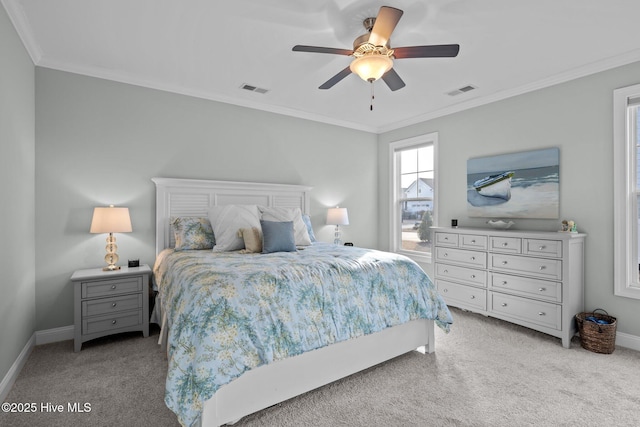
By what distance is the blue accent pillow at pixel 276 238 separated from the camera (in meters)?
3.03

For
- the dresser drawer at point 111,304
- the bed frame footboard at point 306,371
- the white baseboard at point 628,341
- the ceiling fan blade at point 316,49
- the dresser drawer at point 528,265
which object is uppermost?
the ceiling fan blade at point 316,49

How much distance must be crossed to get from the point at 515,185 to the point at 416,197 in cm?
149

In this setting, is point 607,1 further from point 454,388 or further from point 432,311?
point 454,388

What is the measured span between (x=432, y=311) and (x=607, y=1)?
2514 mm

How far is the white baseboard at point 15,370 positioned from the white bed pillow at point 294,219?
223 cm

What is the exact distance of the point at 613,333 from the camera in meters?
2.76

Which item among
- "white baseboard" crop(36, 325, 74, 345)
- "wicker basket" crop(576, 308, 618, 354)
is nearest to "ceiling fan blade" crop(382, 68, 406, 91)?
"wicker basket" crop(576, 308, 618, 354)

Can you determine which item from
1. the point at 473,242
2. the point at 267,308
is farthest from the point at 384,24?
the point at 473,242

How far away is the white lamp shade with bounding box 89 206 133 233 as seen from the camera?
2920 millimetres

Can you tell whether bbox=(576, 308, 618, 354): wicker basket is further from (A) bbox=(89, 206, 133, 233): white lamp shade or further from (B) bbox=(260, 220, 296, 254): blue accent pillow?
(A) bbox=(89, 206, 133, 233): white lamp shade

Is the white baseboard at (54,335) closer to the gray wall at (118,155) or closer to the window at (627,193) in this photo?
the gray wall at (118,155)

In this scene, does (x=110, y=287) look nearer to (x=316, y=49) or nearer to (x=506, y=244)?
(x=316, y=49)

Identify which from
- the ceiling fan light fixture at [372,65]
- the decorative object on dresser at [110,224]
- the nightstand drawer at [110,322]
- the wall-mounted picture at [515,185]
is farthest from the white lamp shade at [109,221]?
the wall-mounted picture at [515,185]

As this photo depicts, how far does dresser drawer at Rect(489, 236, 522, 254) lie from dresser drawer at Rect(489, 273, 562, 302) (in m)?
0.26
